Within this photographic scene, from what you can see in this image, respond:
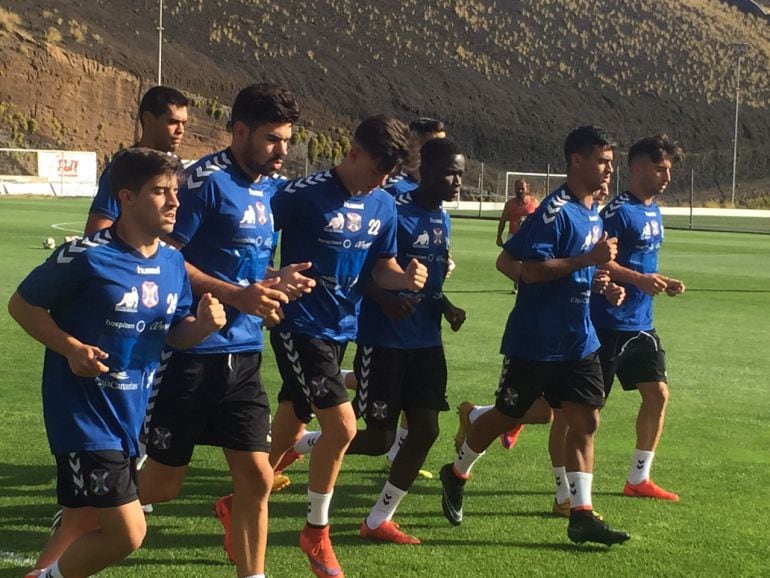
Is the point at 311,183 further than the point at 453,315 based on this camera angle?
No

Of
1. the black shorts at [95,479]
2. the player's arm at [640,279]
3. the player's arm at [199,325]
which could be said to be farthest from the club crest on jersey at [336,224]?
the black shorts at [95,479]

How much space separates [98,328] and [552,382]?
9.37ft

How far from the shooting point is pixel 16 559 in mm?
5535

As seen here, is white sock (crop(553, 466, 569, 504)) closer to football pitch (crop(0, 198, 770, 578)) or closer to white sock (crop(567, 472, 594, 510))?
Answer: football pitch (crop(0, 198, 770, 578))

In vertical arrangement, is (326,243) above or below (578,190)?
below

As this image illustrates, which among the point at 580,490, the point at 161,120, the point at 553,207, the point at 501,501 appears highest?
the point at 161,120

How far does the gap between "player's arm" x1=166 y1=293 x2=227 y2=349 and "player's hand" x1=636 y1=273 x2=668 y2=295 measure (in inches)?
117

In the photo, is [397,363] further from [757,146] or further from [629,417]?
[757,146]

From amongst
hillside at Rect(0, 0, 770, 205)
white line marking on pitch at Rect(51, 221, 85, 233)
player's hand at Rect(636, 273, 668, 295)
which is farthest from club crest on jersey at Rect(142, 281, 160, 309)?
hillside at Rect(0, 0, 770, 205)

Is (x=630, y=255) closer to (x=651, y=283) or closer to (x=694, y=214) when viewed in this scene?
(x=651, y=283)

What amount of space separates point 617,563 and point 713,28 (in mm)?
116134

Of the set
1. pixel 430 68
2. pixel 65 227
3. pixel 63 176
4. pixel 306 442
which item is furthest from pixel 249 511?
pixel 430 68

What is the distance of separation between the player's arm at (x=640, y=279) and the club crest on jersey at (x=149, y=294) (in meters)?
3.18

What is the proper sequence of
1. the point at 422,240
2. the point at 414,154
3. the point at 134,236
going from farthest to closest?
the point at 414,154 < the point at 422,240 < the point at 134,236
